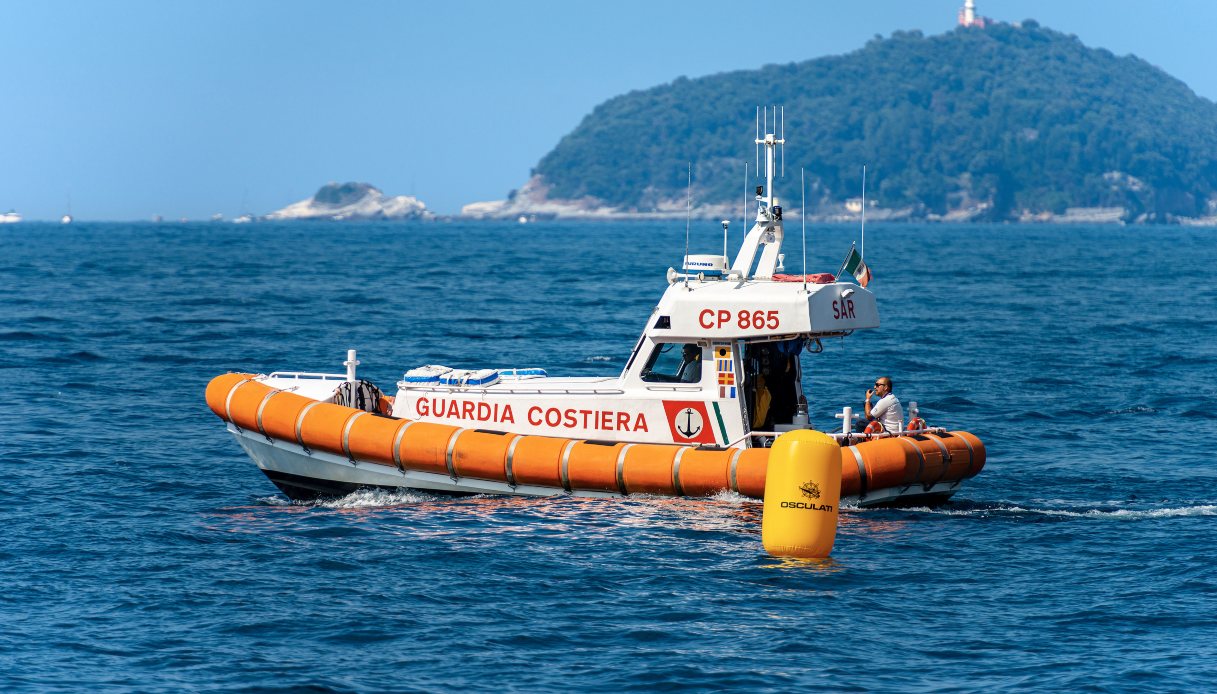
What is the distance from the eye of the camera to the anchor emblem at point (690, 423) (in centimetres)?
1930

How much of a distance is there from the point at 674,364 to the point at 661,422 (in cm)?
81

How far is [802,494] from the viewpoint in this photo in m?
16.0

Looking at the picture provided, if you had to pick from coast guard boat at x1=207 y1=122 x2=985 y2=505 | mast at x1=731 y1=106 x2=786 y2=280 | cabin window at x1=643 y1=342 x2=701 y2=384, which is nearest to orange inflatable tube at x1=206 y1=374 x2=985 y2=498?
coast guard boat at x1=207 y1=122 x2=985 y2=505

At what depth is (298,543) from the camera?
17.6 metres

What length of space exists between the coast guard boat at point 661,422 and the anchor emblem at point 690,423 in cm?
2

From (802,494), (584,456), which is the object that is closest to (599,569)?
(802,494)

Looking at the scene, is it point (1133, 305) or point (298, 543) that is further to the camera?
point (1133, 305)

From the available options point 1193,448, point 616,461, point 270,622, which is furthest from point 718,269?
point 1193,448

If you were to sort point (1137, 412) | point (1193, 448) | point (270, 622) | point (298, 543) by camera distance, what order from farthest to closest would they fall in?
1. point (1137, 412)
2. point (1193, 448)
3. point (298, 543)
4. point (270, 622)

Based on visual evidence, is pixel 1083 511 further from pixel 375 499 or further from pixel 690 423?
pixel 375 499

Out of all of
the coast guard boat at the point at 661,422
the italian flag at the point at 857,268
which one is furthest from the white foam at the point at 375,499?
the italian flag at the point at 857,268

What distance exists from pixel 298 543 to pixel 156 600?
2.51 m

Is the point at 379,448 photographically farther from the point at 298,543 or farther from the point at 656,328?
the point at 656,328

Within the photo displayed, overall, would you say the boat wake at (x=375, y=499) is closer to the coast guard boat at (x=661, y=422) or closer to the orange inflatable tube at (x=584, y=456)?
the coast guard boat at (x=661, y=422)
